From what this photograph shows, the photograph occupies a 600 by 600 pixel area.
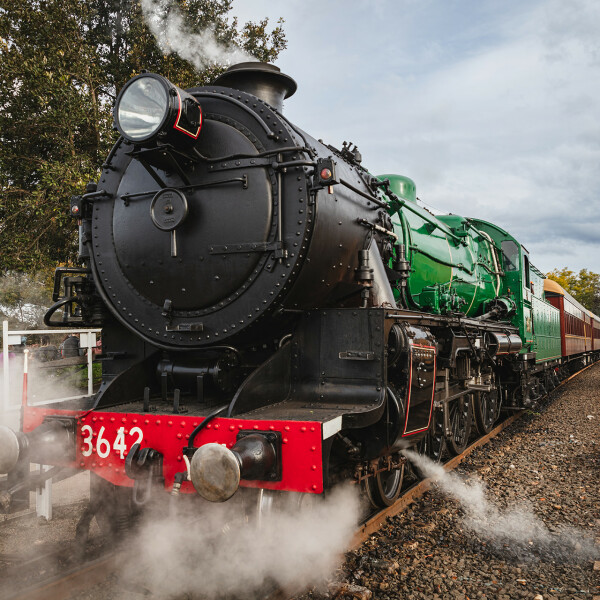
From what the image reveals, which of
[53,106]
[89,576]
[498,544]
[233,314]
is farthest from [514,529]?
[53,106]

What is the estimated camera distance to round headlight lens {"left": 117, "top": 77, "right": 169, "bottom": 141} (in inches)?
110

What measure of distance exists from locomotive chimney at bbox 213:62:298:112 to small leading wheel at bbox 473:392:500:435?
180 inches

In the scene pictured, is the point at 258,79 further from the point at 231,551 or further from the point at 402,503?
the point at 402,503

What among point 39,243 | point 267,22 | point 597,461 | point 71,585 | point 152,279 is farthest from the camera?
point 267,22

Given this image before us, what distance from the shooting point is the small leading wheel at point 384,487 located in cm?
376

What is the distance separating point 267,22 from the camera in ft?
35.2

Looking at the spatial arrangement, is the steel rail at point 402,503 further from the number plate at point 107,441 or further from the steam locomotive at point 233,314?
the number plate at point 107,441


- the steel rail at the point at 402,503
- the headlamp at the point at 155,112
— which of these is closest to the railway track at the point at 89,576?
the steel rail at the point at 402,503

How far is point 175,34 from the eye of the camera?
31.0 feet

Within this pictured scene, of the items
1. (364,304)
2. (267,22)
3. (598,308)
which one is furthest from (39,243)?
(598,308)

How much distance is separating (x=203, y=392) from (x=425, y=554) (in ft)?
5.65

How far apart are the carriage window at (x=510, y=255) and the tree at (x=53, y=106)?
591cm

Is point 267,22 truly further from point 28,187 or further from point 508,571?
point 508,571

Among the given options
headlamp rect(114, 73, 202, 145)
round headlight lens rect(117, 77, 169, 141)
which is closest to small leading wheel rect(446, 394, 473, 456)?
headlamp rect(114, 73, 202, 145)
